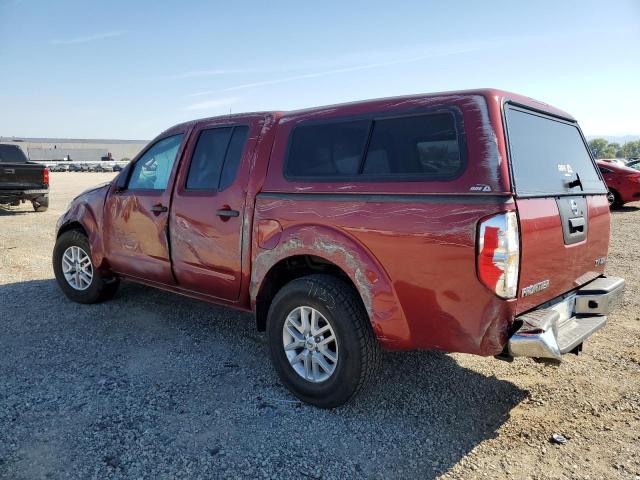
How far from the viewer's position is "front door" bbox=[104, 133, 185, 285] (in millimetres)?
4406

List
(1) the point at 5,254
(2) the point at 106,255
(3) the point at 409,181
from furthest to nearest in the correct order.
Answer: (1) the point at 5,254 < (2) the point at 106,255 < (3) the point at 409,181

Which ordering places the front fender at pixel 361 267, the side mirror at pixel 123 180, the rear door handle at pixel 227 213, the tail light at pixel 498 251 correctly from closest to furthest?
1. the tail light at pixel 498 251
2. the front fender at pixel 361 267
3. the rear door handle at pixel 227 213
4. the side mirror at pixel 123 180

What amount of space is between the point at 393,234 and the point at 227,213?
1500 mm

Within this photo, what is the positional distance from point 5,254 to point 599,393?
8.82m

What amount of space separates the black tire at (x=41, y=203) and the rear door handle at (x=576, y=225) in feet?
46.7

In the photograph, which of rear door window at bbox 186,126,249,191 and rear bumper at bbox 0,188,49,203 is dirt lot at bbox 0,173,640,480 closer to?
rear door window at bbox 186,126,249,191

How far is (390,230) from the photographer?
2842 mm

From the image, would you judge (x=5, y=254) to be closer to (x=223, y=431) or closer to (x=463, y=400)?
(x=223, y=431)

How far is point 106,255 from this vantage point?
16.5ft

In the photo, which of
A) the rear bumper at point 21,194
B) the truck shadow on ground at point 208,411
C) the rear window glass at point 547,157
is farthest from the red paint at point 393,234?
the rear bumper at point 21,194

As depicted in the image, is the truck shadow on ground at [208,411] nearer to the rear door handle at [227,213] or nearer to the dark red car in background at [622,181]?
the rear door handle at [227,213]

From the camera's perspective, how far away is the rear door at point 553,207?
270cm

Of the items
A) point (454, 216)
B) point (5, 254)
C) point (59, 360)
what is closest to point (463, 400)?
point (454, 216)

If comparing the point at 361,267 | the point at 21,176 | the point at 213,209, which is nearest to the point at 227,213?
the point at 213,209
